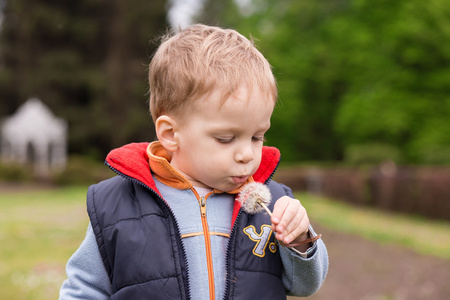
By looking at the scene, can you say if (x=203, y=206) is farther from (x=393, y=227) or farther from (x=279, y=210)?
(x=393, y=227)

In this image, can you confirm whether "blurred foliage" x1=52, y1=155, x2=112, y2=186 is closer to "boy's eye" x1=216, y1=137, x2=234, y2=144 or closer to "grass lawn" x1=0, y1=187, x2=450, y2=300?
"grass lawn" x1=0, y1=187, x2=450, y2=300

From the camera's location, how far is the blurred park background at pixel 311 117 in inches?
318

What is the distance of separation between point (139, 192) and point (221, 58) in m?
0.57

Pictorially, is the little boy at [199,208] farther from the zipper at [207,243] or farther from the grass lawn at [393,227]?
the grass lawn at [393,227]

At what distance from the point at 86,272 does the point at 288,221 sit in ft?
2.43

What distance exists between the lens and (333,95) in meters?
33.8

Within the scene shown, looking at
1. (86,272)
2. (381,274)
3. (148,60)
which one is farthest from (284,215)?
(148,60)

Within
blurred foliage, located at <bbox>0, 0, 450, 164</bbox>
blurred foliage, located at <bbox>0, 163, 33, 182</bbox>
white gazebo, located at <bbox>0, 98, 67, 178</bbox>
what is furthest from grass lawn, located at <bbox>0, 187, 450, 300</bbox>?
blurred foliage, located at <bbox>0, 0, 450, 164</bbox>

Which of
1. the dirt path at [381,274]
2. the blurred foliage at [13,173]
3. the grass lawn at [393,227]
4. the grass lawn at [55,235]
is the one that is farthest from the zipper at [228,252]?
the blurred foliage at [13,173]

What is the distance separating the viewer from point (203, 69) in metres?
1.83

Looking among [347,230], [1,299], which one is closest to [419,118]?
[347,230]

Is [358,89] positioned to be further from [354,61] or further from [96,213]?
[96,213]

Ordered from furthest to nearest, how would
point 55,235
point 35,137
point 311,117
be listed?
point 311,117
point 35,137
point 55,235

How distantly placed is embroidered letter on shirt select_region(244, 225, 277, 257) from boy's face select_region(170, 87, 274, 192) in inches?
6.8
